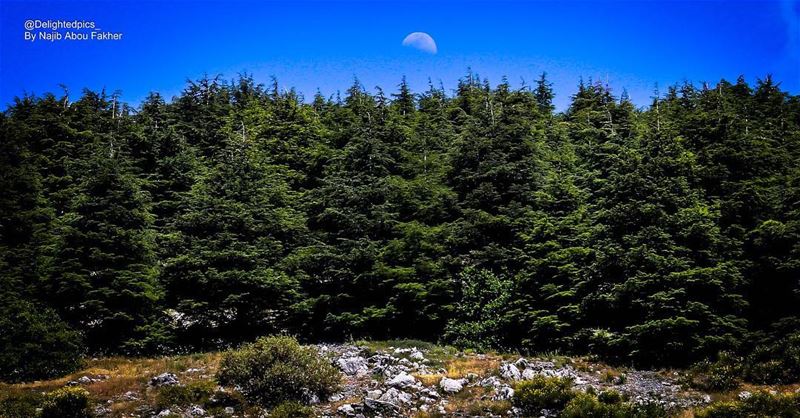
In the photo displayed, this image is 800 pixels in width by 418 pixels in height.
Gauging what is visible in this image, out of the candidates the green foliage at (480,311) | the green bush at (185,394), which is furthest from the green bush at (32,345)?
the green foliage at (480,311)

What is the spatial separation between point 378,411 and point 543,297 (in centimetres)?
1373

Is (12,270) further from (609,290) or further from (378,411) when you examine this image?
(609,290)

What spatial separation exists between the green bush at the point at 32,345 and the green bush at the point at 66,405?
5652 mm

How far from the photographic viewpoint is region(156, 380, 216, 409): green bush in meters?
19.3

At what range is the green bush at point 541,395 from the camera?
739 inches

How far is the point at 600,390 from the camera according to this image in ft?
66.2

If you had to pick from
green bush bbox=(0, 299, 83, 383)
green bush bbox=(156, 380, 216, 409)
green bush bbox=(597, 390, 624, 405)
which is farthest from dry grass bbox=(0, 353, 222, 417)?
green bush bbox=(597, 390, 624, 405)

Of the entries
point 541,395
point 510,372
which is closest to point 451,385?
point 510,372

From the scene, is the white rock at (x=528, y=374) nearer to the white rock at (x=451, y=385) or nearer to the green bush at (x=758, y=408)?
the white rock at (x=451, y=385)

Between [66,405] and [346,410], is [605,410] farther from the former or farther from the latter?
[66,405]

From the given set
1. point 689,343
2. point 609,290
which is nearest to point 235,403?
point 609,290

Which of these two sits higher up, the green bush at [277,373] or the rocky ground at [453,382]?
the green bush at [277,373]

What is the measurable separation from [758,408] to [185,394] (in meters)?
20.0

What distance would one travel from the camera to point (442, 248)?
31719 mm
